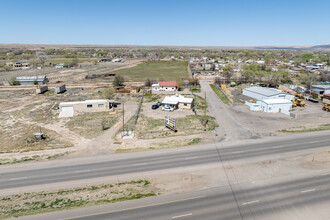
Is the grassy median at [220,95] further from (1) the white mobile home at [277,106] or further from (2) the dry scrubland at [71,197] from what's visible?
(2) the dry scrubland at [71,197]

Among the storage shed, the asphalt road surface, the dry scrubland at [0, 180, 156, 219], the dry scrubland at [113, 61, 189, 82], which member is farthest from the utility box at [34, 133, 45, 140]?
the dry scrubland at [113, 61, 189, 82]

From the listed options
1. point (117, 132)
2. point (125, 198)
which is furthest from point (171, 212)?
point (117, 132)

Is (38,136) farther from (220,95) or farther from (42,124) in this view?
(220,95)

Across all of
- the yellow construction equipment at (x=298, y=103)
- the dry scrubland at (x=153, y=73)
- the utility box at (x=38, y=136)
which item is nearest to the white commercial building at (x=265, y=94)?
the yellow construction equipment at (x=298, y=103)

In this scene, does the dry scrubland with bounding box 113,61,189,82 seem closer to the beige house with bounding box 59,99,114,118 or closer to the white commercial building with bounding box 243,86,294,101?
the white commercial building with bounding box 243,86,294,101

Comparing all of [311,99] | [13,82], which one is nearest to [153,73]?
[13,82]

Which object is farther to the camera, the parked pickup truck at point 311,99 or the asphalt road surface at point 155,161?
the parked pickup truck at point 311,99

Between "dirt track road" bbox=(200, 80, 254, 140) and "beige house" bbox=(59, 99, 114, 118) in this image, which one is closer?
"dirt track road" bbox=(200, 80, 254, 140)

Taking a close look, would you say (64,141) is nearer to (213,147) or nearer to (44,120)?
(44,120)
